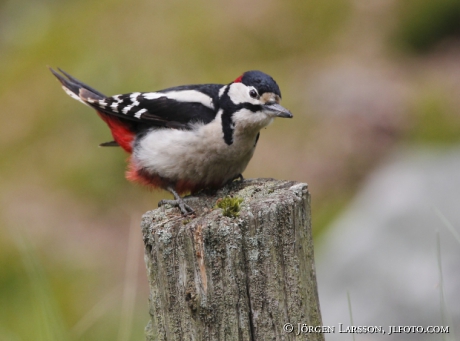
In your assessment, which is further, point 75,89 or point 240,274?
point 75,89

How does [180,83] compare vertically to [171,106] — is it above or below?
above

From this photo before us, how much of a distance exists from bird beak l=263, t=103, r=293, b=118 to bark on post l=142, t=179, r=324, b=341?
1018 millimetres

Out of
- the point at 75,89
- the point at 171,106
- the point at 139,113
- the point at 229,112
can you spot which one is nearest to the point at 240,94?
the point at 229,112

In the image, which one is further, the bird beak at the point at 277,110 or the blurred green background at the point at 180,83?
the blurred green background at the point at 180,83

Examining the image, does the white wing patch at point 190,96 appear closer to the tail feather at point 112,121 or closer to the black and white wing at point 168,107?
the black and white wing at point 168,107

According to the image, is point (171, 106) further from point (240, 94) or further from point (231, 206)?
point (231, 206)

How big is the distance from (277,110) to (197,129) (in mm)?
499

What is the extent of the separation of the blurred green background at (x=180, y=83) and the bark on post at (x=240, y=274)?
3.21 meters

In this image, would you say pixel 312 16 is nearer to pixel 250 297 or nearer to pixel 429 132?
pixel 429 132

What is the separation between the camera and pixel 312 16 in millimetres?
7973

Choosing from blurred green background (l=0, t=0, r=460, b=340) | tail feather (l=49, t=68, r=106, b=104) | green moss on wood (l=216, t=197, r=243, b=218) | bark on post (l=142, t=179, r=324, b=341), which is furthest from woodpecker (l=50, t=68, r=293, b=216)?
blurred green background (l=0, t=0, r=460, b=340)

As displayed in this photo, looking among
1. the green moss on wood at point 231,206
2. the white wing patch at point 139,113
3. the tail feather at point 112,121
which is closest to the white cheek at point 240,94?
the white wing patch at point 139,113

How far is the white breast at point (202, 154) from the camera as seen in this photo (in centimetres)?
350

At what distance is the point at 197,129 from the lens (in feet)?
11.8
